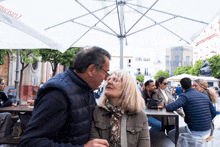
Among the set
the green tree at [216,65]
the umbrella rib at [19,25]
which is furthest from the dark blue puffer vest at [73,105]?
the green tree at [216,65]

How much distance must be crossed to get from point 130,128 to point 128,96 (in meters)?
0.37

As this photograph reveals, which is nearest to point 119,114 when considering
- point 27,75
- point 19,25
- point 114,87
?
point 114,87

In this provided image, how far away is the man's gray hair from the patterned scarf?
2.18 feet

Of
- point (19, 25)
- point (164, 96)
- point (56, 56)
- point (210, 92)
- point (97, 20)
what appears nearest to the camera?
point (19, 25)

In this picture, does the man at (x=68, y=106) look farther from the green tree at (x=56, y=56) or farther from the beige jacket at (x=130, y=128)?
the green tree at (x=56, y=56)

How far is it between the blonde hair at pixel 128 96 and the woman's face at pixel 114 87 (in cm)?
4

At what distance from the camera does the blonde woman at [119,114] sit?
77.0 inches

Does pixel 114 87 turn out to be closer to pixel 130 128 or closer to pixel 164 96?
pixel 130 128

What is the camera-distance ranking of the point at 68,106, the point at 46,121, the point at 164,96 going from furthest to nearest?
the point at 164,96 → the point at 68,106 → the point at 46,121

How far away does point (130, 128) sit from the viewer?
6.42ft

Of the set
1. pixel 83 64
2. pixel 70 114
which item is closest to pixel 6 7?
pixel 83 64

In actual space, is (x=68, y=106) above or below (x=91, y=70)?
below

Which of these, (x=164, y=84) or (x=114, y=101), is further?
(x=164, y=84)

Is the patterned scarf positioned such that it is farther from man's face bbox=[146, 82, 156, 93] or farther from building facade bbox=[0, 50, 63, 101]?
building facade bbox=[0, 50, 63, 101]
